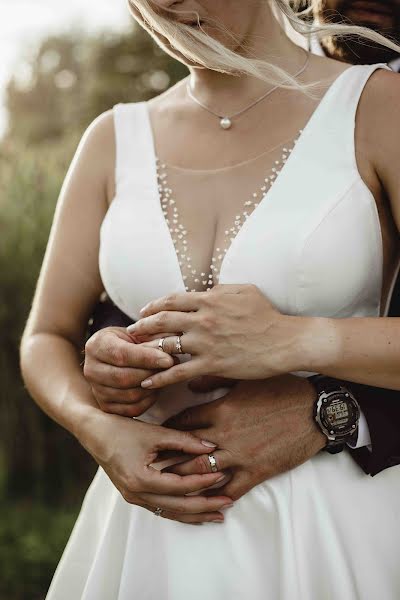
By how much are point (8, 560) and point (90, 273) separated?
2826mm

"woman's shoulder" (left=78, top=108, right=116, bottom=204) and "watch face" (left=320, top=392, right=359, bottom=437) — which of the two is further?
"woman's shoulder" (left=78, top=108, right=116, bottom=204)

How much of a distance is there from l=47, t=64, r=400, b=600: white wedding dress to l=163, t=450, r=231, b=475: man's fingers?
123 millimetres

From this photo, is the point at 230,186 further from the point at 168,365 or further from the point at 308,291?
the point at 168,365

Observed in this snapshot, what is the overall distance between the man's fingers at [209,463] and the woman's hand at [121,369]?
17 cm

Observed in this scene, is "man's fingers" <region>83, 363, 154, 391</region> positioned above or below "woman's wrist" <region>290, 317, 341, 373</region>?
below

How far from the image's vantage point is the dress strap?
6.48ft

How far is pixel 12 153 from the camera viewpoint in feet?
16.4

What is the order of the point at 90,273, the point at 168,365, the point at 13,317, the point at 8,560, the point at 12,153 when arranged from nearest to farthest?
the point at 168,365
the point at 90,273
the point at 8,560
the point at 13,317
the point at 12,153

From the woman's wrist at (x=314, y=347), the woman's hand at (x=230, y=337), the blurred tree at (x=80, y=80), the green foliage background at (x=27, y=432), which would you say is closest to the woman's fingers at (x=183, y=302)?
the woman's hand at (x=230, y=337)

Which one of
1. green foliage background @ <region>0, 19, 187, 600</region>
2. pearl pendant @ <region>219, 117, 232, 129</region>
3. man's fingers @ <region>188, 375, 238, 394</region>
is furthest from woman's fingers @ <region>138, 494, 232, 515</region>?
green foliage background @ <region>0, 19, 187, 600</region>

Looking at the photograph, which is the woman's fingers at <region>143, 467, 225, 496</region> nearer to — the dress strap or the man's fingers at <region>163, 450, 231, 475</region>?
the man's fingers at <region>163, 450, 231, 475</region>

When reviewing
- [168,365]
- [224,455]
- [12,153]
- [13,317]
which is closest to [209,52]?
[168,365]

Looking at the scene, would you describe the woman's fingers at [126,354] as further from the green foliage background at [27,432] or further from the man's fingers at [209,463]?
the green foliage background at [27,432]

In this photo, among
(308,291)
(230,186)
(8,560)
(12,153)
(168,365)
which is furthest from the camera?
(12,153)
